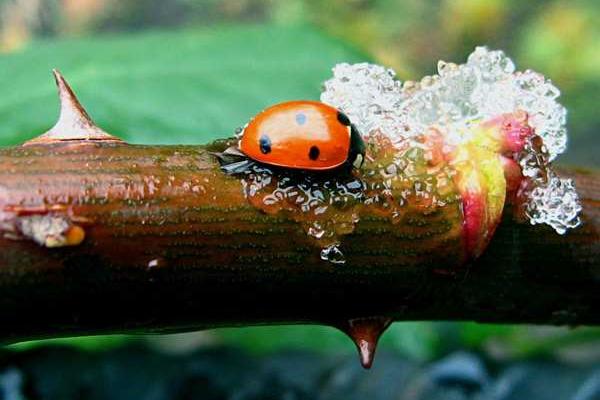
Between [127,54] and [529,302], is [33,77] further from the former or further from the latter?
[529,302]

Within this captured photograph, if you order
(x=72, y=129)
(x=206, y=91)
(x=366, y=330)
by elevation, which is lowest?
(x=366, y=330)

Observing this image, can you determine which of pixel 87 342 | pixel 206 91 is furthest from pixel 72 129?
pixel 87 342

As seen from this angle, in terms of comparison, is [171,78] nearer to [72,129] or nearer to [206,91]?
[206,91]

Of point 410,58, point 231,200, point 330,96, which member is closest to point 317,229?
A: point 231,200

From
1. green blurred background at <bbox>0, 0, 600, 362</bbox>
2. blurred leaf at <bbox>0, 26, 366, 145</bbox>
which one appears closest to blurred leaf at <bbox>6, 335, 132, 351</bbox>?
green blurred background at <bbox>0, 0, 600, 362</bbox>

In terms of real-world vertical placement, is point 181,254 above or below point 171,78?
below
